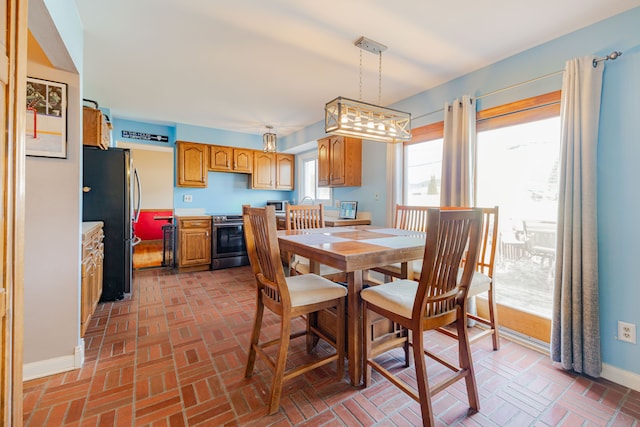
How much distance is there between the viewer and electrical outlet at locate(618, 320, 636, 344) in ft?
5.67

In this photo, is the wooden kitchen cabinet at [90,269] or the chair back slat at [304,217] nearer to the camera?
the wooden kitchen cabinet at [90,269]

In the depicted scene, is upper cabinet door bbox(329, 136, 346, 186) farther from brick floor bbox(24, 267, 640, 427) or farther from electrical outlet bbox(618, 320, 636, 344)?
electrical outlet bbox(618, 320, 636, 344)

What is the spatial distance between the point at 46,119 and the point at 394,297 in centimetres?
239

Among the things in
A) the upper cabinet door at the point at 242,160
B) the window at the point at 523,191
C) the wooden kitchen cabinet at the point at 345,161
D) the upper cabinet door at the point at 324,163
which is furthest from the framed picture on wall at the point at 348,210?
the upper cabinet door at the point at 242,160

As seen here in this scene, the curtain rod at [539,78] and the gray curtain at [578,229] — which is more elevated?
the curtain rod at [539,78]

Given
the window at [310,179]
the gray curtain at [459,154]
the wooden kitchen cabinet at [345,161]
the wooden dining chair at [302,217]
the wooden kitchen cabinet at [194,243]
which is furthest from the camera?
the window at [310,179]

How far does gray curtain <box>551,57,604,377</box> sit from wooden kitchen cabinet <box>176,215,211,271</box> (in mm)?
4184

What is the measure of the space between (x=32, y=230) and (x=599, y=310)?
3683 millimetres

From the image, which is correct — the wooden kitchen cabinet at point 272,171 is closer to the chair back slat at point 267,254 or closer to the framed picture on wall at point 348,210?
the framed picture on wall at point 348,210

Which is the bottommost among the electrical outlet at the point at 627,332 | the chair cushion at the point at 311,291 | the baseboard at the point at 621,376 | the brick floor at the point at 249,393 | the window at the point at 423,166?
the brick floor at the point at 249,393

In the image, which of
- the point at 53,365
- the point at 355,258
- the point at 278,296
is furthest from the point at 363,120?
the point at 53,365

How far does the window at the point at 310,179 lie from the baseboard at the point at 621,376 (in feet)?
12.7

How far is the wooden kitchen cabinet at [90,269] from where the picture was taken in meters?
2.04

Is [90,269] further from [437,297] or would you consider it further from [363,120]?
[437,297]
